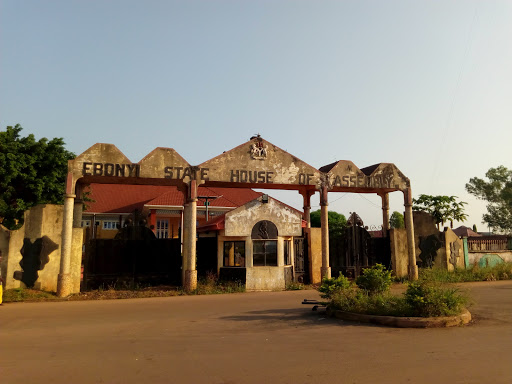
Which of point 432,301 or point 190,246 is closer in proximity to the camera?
point 432,301

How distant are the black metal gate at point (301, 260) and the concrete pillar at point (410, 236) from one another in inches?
195

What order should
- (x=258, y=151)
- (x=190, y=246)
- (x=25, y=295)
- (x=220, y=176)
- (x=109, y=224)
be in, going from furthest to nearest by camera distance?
(x=109, y=224)
(x=258, y=151)
(x=220, y=176)
(x=190, y=246)
(x=25, y=295)

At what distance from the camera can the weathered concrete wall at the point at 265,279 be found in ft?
58.9

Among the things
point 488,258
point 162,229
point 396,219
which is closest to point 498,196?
point 396,219

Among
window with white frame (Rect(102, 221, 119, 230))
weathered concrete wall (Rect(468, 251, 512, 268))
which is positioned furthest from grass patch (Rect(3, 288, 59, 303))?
weathered concrete wall (Rect(468, 251, 512, 268))

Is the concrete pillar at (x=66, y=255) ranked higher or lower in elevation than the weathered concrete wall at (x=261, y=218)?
lower

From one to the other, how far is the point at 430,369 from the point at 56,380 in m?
4.63

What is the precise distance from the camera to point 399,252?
817 inches

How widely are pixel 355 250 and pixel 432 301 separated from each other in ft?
40.4

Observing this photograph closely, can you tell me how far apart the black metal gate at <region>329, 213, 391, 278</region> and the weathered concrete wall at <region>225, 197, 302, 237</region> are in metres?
3.17

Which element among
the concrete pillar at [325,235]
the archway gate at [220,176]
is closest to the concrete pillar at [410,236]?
the archway gate at [220,176]

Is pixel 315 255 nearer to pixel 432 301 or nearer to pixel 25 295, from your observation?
pixel 432 301

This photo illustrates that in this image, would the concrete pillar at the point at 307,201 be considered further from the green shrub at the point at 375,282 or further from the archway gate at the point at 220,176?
the green shrub at the point at 375,282

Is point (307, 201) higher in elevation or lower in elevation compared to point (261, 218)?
higher
